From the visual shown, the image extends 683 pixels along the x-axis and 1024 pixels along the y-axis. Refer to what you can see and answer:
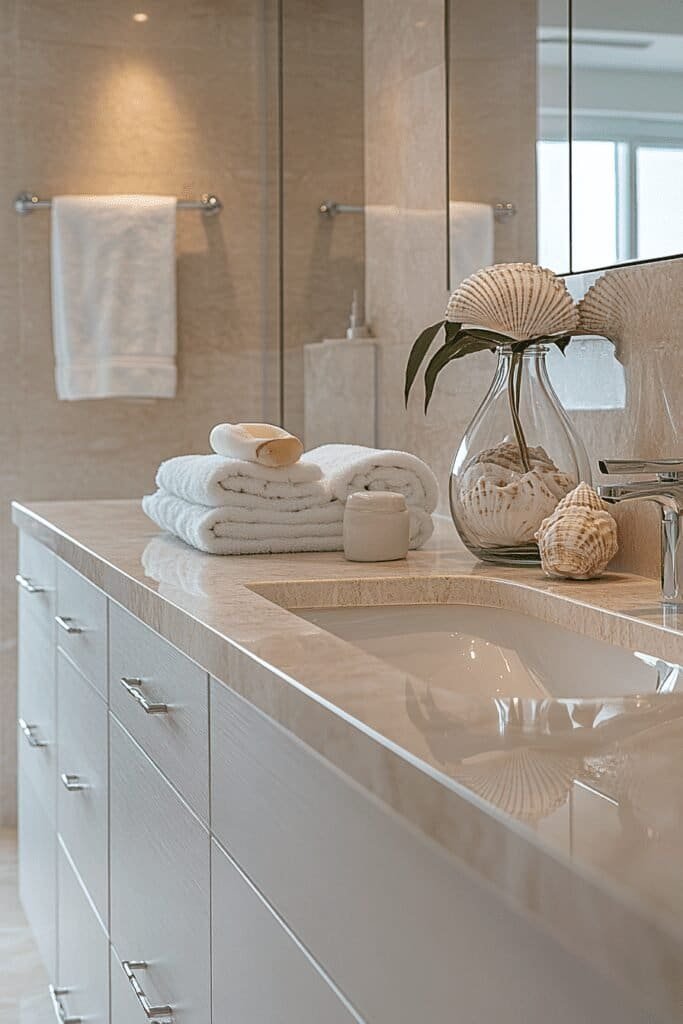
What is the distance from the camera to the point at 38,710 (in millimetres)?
2205

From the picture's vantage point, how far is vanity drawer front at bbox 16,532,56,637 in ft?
6.68

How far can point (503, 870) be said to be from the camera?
542mm

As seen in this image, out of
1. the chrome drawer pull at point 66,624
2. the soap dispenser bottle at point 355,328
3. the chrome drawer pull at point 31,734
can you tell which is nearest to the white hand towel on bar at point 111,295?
the soap dispenser bottle at point 355,328

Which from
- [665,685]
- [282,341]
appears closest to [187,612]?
[665,685]

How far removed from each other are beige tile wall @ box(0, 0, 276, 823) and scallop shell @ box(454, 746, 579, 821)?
2419 millimetres

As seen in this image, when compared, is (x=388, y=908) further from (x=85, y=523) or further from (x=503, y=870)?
(x=85, y=523)

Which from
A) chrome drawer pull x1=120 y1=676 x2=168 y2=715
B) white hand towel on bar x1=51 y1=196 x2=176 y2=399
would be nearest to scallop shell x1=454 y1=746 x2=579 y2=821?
chrome drawer pull x1=120 y1=676 x2=168 y2=715

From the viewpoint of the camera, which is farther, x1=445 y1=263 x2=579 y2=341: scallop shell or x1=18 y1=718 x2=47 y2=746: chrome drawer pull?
x1=18 y1=718 x2=47 y2=746: chrome drawer pull

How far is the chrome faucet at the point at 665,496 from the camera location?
1167 mm

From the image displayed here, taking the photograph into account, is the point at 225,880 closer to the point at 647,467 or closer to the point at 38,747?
the point at 647,467

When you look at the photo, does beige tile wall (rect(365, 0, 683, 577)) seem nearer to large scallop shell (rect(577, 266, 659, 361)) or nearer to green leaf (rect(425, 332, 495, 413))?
large scallop shell (rect(577, 266, 659, 361))

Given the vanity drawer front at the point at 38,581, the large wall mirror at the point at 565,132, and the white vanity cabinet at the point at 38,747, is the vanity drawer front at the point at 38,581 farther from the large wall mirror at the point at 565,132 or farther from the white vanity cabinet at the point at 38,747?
the large wall mirror at the point at 565,132

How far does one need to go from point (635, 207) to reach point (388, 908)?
0.97 meters

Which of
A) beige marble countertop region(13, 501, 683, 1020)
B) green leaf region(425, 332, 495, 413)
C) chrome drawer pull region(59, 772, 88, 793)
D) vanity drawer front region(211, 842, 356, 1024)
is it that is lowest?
chrome drawer pull region(59, 772, 88, 793)
